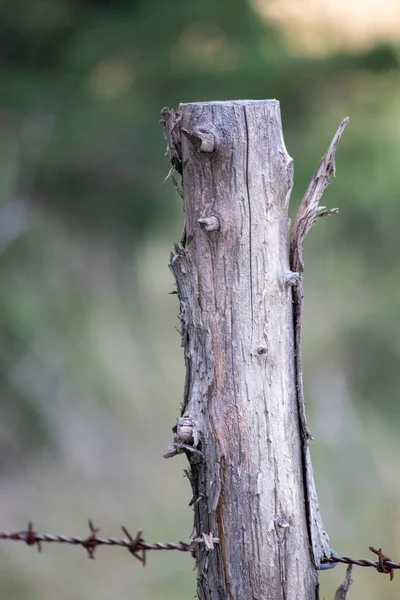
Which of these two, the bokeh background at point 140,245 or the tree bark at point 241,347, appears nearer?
the tree bark at point 241,347

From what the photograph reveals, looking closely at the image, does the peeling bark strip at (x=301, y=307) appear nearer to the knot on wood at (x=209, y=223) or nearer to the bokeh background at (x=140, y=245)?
the knot on wood at (x=209, y=223)

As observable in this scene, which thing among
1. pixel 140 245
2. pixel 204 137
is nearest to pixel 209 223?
pixel 204 137

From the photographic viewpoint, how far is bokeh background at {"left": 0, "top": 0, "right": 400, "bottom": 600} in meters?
4.25

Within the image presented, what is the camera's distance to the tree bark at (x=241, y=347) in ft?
3.33

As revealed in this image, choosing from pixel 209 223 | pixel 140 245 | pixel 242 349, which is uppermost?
pixel 140 245

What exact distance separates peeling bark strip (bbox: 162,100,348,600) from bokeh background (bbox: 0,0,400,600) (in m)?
3.15

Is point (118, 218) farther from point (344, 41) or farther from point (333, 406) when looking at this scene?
point (333, 406)

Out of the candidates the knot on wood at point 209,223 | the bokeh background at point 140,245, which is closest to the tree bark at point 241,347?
the knot on wood at point 209,223

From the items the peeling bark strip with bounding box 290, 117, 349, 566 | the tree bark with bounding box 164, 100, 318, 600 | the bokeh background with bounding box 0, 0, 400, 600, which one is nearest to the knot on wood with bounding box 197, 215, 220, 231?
the tree bark with bounding box 164, 100, 318, 600

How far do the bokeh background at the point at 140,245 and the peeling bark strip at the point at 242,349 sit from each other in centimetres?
315

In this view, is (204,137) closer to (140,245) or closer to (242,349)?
(242,349)

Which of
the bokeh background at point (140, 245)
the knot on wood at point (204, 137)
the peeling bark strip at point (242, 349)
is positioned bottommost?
the peeling bark strip at point (242, 349)

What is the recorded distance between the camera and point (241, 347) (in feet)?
3.37

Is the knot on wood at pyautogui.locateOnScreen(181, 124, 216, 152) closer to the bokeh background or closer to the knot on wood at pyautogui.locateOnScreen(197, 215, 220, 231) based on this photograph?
the knot on wood at pyautogui.locateOnScreen(197, 215, 220, 231)
